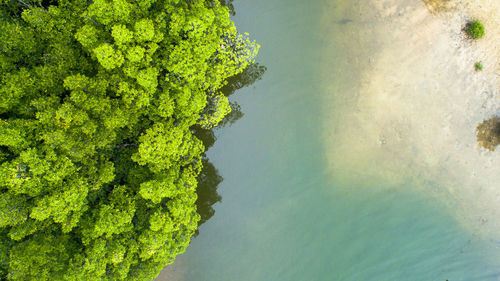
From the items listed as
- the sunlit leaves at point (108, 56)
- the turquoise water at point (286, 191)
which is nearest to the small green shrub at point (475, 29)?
the turquoise water at point (286, 191)

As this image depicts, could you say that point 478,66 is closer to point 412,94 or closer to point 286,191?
point 412,94

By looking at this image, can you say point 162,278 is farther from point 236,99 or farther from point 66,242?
point 236,99

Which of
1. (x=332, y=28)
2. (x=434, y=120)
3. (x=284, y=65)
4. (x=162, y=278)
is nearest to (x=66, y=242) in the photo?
(x=162, y=278)

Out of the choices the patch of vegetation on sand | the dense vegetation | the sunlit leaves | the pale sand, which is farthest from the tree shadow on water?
the patch of vegetation on sand

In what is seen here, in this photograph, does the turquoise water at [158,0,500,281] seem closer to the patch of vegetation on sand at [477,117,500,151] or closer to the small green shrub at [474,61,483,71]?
the patch of vegetation on sand at [477,117,500,151]

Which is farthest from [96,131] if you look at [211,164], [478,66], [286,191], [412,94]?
[478,66]
